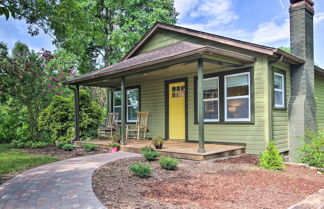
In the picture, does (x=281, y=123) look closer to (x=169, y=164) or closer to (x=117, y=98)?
(x=169, y=164)

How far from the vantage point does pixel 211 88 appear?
7637mm

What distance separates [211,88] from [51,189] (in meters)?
5.35

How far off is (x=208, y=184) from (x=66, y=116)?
756 cm

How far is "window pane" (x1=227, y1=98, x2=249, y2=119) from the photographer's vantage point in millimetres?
6801

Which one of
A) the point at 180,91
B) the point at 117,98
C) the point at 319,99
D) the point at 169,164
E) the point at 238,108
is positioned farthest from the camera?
the point at 117,98

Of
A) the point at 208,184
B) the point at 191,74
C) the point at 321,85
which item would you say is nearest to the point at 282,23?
the point at 321,85

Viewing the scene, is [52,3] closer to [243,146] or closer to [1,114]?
[243,146]

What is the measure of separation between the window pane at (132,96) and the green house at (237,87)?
59.1 inches

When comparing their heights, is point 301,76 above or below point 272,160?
above

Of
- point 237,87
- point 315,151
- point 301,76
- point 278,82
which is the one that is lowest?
point 315,151

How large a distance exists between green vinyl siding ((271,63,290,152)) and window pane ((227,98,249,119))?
702 millimetres

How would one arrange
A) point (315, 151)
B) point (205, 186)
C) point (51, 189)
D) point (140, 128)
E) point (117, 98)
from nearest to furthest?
point (51, 189) → point (205, 186) → point (315, 151) → point (140, 128) → point (117, 98)

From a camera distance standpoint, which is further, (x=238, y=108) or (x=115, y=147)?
(x=115, y=147)

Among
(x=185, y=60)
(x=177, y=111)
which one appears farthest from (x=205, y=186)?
(x=177, y=111)
